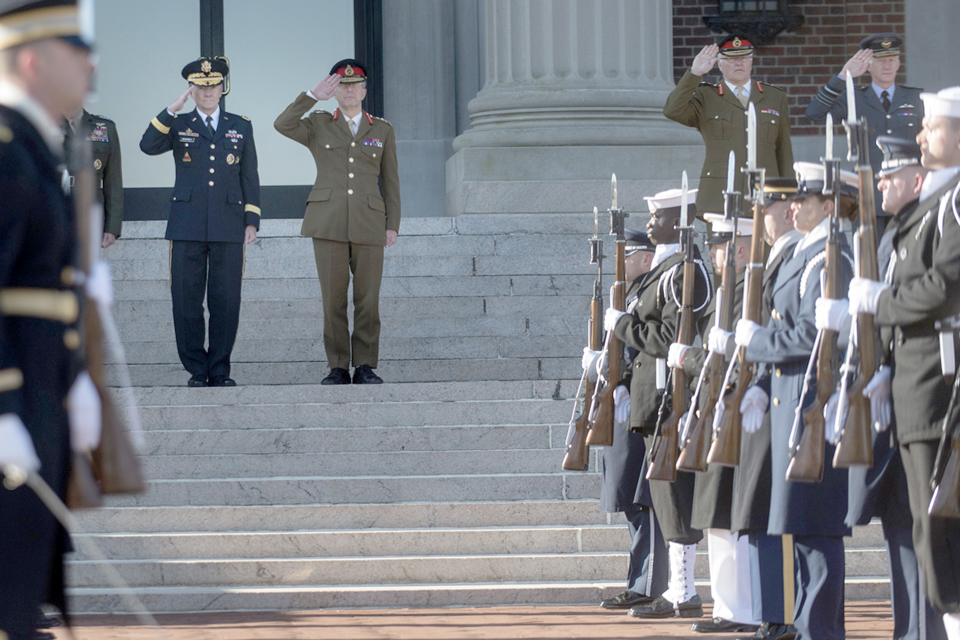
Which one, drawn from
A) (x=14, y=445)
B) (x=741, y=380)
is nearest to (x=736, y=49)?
(x=741, y=380)

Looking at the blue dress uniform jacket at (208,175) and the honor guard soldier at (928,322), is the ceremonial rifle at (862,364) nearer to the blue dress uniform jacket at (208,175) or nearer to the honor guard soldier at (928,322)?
the honor guard soldier at (928,322)

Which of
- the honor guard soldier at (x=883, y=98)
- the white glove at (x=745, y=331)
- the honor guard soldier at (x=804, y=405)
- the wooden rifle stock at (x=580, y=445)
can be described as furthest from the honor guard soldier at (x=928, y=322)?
the honor guard soldier at (x=883, y=98)

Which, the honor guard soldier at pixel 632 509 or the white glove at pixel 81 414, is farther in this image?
the honor guard soldier at pixel 632 509

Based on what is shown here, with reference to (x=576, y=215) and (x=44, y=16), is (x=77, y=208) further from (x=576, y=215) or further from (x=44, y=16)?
(x=576, y=215)

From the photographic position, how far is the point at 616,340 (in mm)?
5734

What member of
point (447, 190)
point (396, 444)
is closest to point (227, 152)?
point (396, 444)

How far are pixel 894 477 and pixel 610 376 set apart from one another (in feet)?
5.64

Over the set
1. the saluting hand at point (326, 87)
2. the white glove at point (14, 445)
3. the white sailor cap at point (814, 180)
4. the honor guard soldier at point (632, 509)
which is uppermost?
the saluting hand at point (326, 87)

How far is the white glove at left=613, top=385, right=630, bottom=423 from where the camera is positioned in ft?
18.7

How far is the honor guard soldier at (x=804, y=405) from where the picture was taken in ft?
14.3

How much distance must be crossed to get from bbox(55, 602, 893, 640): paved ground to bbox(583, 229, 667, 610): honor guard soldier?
16 cm

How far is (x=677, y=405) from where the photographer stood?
5172 mm

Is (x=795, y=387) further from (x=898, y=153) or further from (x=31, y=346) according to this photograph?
(x=31, y=346)

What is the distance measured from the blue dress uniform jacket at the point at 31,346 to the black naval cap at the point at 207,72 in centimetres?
537
